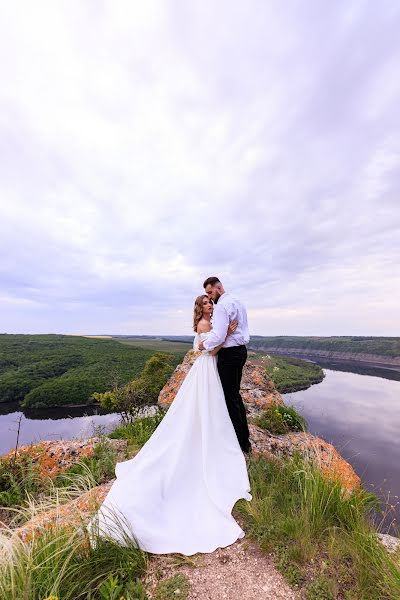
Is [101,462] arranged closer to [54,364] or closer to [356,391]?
[54,364]

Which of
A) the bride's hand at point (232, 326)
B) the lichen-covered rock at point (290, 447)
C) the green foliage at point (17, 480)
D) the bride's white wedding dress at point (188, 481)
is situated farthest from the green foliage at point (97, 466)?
the bride's hand at point (232, 326)

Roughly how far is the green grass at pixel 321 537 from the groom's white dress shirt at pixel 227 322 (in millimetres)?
2091

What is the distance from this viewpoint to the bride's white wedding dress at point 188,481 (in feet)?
10.5

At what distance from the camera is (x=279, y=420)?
717 cm

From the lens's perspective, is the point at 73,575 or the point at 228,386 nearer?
the point at 73,575

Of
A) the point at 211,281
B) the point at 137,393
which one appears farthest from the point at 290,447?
the point at 137,393

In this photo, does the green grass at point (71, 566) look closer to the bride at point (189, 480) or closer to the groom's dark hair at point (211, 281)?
the bride at point (189, 480)

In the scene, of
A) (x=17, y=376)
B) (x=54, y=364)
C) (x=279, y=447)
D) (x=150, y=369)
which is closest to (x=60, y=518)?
(x=279, y=447)

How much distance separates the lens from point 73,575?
2.49 meters

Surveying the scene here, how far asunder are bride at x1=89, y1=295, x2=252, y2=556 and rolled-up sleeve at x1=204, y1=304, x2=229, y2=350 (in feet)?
0.68

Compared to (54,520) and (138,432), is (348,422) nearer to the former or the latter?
(138,432)

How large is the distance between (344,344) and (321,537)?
6855 inches

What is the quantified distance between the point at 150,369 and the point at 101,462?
12.1 metres

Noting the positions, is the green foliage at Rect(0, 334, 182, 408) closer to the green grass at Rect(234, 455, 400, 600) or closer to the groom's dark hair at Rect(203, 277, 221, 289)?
the groom's dark hair at Rect(203, 277, 221, 289)
